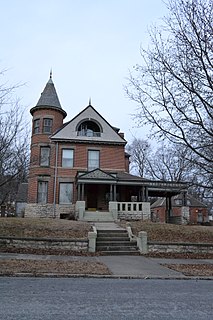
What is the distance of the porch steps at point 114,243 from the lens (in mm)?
15268

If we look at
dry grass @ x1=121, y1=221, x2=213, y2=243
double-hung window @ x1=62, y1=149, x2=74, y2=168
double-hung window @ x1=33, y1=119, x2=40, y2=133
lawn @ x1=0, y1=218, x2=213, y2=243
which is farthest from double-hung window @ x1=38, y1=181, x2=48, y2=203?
dry grass @ x1=121, y1=221, x2=213, y2=243

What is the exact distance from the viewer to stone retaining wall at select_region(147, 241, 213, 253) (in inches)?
619

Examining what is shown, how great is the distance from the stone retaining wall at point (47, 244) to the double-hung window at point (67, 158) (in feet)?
48.9

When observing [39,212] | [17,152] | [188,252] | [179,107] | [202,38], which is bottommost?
[188,252]

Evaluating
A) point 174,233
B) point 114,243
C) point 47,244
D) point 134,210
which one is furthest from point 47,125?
point 114,243

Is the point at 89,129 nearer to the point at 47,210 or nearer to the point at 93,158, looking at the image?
the point at 93,158

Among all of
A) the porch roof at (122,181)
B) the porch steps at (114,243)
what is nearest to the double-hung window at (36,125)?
the porch roof at (122,181)

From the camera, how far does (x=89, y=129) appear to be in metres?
31.7

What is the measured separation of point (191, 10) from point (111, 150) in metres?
16.9

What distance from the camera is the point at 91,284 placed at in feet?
26.8

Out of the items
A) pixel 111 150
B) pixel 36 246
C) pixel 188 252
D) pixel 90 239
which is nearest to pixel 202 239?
pixel 188 252

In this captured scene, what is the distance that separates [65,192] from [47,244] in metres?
14.3

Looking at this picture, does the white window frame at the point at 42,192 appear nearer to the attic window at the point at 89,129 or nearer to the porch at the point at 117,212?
the porch at the point at 117,212

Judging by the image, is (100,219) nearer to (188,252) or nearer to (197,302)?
(188,252)
